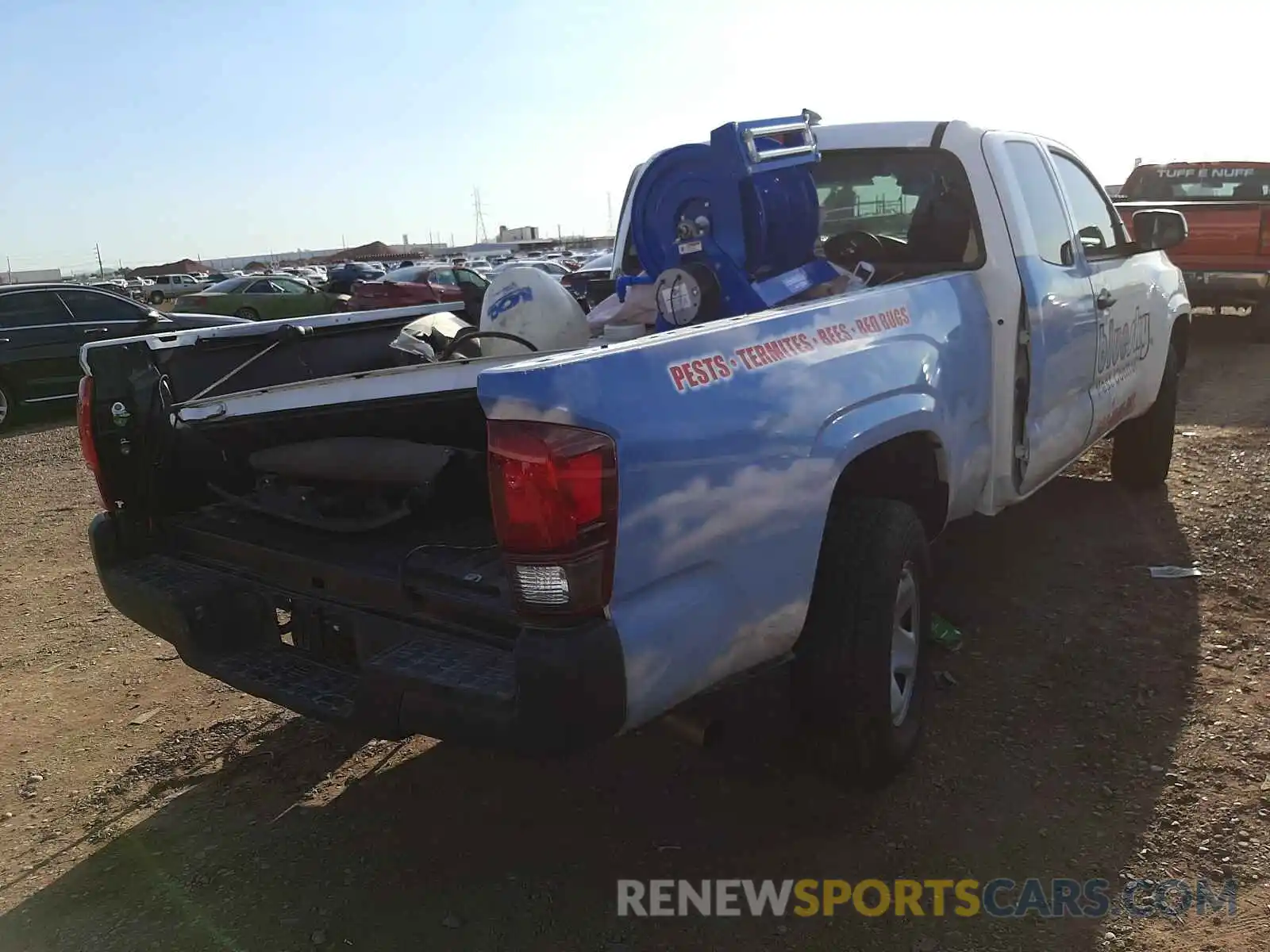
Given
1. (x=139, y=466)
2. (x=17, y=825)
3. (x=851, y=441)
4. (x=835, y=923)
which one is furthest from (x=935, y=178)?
(x=17, y=825)

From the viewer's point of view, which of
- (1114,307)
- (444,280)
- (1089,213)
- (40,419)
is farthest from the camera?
(444,280)

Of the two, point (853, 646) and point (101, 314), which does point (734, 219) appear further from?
point (101, 314)

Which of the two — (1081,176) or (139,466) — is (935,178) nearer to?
(1081,176)

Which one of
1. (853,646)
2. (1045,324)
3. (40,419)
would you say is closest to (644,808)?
(853,646)

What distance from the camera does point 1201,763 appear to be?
3189 millimetres

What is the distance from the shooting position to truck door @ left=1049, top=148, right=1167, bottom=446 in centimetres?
454

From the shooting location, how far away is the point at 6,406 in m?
10.9

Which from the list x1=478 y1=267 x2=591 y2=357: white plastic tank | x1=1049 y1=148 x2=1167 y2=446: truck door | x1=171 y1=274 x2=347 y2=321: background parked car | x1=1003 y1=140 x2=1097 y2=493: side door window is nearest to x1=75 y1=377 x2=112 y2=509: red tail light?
x1=478 y1=267 x2=591 y2=357: white plastic tank

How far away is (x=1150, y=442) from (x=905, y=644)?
353cm

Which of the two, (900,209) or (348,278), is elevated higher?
(900,209)

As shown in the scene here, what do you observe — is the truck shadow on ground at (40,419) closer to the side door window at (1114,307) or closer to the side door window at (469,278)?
the side door window at (1114,307)

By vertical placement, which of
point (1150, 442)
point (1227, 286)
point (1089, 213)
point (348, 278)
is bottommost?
point (1150, 442)

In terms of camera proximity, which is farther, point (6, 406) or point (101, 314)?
point (101, 314)

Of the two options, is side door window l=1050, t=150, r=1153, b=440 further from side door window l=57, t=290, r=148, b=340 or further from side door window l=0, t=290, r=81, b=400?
side door window l=57, t=290, r=148, b=340
